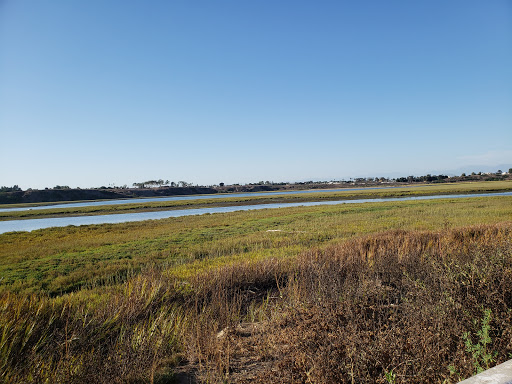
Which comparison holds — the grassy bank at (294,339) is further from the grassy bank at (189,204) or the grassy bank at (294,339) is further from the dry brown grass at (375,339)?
the grassy bank at (189,204)

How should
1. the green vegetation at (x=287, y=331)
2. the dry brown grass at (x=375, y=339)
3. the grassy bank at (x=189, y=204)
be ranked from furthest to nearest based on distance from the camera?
1. the grassy bank at (x=189, y=204)
2. the green vegetation at (x=287, y=331)
3. the dry brown grass at (x=375, y=339)

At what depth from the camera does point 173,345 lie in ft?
19.7

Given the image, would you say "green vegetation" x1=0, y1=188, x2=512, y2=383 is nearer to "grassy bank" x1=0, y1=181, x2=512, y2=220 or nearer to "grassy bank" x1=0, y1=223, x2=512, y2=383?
"grassy bank" x1=0, y1=223, x2=512, y2=383

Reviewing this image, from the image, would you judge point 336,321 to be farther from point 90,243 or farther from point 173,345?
point 90,243

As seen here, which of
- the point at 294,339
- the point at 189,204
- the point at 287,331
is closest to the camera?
the point at 294,339

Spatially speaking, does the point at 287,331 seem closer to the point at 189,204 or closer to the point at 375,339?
the point at 375,339

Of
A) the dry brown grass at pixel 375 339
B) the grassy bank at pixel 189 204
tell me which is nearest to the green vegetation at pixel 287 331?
the dry brown grass at pixel 375 339

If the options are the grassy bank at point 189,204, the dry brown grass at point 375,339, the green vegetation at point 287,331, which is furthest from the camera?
the grassy bank at point 189,204

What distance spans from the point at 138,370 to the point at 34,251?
2114cm

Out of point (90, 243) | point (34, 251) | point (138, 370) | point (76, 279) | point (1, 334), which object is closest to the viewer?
point (138, 370)

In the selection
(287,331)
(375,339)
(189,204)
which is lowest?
(189,204)

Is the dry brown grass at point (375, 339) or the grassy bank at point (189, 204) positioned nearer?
the dry brown grass at point (375, 339)

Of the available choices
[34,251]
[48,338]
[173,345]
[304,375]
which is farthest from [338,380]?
[34,251]

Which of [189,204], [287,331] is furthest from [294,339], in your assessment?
[189,204]
